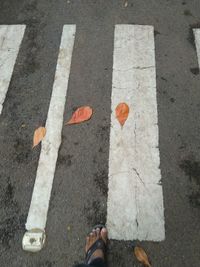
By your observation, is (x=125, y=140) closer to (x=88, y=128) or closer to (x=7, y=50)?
(x=88, y=128)

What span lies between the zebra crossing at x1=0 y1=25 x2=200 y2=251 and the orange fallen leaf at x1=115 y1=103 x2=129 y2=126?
0.15ft

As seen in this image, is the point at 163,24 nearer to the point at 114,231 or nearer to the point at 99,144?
the point at 99,144

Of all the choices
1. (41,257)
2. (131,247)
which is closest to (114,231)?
(131,247)

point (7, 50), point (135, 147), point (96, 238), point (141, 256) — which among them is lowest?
point (141, 256)

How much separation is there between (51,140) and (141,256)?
1.51 m

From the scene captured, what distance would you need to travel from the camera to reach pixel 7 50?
4.58 m

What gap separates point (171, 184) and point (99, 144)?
0.85 m

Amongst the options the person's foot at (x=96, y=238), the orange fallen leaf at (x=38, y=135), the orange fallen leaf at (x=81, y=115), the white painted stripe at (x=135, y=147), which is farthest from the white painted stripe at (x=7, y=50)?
the person's foot at (x=96, y=238)

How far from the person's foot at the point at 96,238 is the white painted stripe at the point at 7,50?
1.85 meters

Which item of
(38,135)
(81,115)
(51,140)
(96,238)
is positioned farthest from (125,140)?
(96,238)

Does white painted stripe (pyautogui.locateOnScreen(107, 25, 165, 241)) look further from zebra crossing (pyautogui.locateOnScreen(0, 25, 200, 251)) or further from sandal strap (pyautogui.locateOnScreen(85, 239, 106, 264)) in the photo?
sandal strap (pyautogui.locateOnScreen(85, 239, 106, 264))

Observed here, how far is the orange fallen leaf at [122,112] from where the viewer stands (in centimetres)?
384

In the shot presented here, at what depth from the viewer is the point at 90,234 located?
3.21m

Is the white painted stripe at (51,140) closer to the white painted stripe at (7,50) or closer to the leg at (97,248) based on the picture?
the leg at (97,248)
